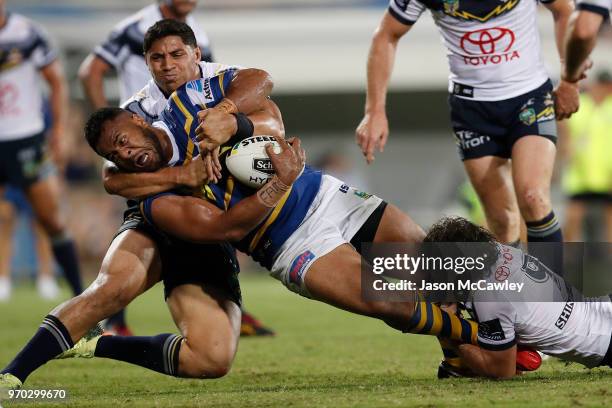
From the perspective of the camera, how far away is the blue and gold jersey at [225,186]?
548cm

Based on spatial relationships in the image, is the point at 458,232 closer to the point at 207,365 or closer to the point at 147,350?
the point at 207,365

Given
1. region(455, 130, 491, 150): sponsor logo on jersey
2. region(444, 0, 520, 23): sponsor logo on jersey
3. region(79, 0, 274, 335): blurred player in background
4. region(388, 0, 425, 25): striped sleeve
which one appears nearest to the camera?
region(444, 0, 520, 23): sponsor logo on jersey

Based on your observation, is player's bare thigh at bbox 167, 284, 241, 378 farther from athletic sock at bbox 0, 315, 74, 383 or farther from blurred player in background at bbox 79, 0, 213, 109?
blurred player in background at bbox 79, 0, 213, 109

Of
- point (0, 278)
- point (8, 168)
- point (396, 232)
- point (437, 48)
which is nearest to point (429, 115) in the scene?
point (437, 48)

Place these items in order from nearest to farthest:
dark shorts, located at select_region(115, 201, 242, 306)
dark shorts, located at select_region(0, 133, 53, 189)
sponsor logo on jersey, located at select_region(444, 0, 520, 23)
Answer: dark shorts, located at select_region(115, 201, 242, 306), sponsor logo on jersey, located at select_region(444, 0, 520, 23), dark shorts, located at select_region(0, 133, 53, 189)

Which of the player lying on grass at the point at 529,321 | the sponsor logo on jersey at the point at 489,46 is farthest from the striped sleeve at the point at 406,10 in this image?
the player lying on grass at the point at 529,321

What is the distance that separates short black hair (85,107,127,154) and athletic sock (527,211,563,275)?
2542mm

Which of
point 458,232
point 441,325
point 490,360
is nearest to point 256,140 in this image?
point 458,232

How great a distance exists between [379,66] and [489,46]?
0.69 m

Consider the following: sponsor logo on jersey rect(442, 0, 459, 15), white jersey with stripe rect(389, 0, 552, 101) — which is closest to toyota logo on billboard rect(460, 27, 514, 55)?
white jersey with stripe rect(389, 0, 552, 101)

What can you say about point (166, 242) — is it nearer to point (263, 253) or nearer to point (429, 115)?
point (263, 253)

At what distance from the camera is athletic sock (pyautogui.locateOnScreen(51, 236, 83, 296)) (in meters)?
9.17

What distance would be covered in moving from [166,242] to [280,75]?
14.4m

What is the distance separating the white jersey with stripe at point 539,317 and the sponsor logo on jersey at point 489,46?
166 centimetres
